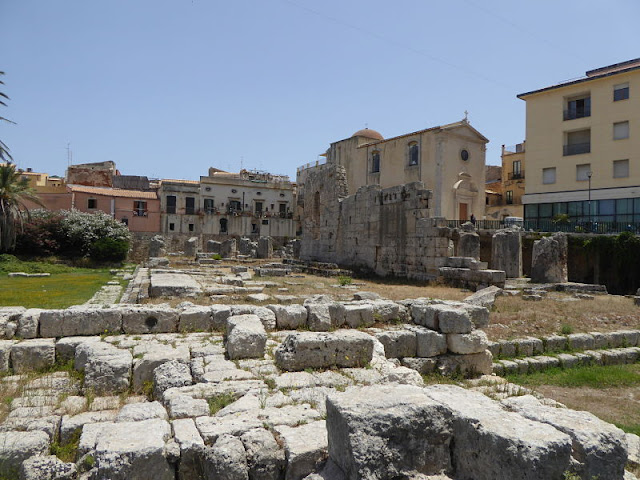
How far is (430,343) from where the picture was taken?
7.21m

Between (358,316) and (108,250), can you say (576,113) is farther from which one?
(108,250)

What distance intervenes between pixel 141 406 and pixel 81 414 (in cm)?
66

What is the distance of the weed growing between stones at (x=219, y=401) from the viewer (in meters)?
4.44

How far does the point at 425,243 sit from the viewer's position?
732 inches

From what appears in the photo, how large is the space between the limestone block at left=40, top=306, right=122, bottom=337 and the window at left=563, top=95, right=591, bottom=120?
32775 millimetres

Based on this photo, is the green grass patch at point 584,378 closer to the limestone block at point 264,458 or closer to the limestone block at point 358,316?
the limestone block at point 358,316

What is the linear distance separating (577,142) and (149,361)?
33.4 metres

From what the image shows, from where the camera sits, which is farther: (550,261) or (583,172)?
(583,172)

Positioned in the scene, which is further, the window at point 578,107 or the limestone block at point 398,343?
the window at point 578,107

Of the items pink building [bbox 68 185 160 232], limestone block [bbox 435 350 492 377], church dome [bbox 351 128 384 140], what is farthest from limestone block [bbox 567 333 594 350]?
pink building [bbox 68 185 160 232]

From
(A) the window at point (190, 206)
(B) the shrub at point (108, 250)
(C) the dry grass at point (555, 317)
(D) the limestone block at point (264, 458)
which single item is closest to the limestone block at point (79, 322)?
(D) the limestone block at point (264, 458)

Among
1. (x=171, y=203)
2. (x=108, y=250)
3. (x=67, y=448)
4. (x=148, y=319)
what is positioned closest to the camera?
(x=67, y=448)

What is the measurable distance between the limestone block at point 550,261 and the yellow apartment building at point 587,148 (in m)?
12.9

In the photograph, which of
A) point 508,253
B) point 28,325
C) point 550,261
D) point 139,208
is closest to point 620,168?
point 508,253
